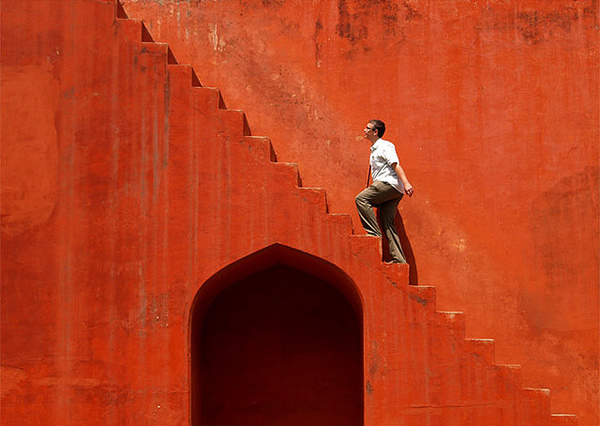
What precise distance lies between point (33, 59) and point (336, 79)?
3282 mm

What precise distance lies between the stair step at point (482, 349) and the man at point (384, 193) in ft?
3.84

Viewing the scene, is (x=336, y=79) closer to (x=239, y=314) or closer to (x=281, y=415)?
(x=239, y=314)

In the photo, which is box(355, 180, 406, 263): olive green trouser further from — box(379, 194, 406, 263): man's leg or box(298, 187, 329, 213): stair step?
box(298, 187, 329, 213): stair step

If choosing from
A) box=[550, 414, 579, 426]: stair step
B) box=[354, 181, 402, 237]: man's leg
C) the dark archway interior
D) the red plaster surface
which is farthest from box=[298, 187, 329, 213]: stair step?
box=[550, 414, 579, 426]: stair step

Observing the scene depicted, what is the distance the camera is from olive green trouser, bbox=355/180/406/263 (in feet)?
29.6

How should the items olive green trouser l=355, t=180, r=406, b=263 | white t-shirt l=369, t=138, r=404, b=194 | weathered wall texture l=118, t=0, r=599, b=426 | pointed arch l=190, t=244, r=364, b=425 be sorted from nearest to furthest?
olive green trouser l=355, t=180, r=406, b=263 → white t-shirt l=369, t=138, r=404, b=194 → weathered wall texture l=118, t=0, r=599, b=426 → pointed arch l=190, t=244, r=364, b=425

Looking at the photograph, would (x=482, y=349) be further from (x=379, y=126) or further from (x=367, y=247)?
(x=379, y=126)

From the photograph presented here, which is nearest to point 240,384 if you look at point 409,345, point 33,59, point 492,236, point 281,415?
point 281,415

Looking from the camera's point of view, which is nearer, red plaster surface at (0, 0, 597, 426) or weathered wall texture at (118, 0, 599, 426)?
red plaster surface at (0, 0, 597, 426)

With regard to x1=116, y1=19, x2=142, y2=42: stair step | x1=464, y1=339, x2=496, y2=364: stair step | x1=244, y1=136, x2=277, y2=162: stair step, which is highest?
x1=116, y1=19, x2=142, y2=42: stair step

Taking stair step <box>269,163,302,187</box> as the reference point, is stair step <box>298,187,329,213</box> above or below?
below

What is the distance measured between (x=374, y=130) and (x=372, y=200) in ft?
2.61

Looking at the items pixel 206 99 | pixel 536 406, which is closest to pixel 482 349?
pixel 536 406

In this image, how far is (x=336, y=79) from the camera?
10.2 m
